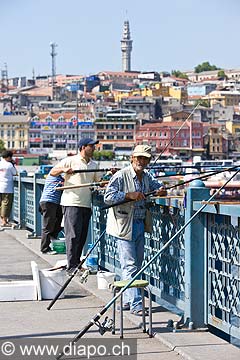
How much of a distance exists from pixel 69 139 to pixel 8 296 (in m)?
178

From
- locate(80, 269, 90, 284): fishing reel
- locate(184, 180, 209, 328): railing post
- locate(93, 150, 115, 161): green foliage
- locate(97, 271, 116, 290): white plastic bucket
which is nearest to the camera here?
locate(184, 180, 209, 328): railing post

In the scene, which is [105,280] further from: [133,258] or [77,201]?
[133,258]

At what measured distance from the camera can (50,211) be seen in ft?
40.0

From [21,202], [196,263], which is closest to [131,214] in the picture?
[196,263]

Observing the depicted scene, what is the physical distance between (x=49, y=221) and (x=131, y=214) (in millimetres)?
4550

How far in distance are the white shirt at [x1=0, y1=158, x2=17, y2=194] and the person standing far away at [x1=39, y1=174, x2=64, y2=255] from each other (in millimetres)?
4420

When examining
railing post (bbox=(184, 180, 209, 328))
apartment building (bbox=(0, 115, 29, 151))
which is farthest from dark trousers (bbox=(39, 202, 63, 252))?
apartment building (bbox=(0, 115, 29, 151))

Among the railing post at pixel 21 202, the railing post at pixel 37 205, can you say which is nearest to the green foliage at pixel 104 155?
the railing post at pixel 21 202

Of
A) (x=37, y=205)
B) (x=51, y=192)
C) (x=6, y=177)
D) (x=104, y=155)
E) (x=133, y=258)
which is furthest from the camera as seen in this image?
(x=104, y=155)

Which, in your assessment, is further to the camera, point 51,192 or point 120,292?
point 51,192

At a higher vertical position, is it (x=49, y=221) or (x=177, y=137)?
(x=49, y=221)

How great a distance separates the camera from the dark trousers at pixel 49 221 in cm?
1216

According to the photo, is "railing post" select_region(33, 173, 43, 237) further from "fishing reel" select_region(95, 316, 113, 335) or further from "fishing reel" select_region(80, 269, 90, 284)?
"fishing reel" select_region(95, 316, 113, 335)

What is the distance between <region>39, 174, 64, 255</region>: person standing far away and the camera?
1195 centimetres
